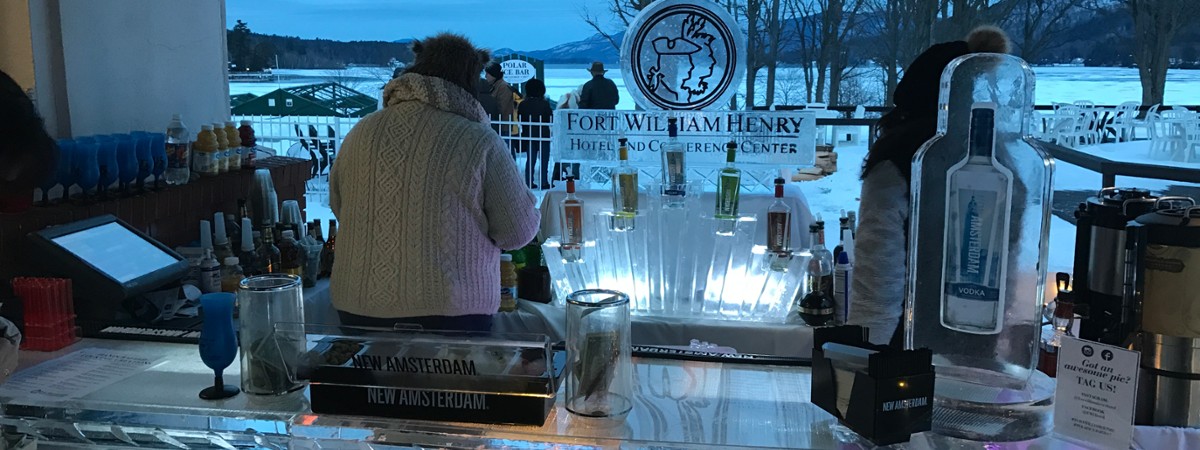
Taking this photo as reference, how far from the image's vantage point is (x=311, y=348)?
1.29m

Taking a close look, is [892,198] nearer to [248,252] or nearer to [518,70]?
[248,252]

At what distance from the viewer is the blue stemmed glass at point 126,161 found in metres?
2.91

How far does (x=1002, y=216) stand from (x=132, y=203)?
266 cm

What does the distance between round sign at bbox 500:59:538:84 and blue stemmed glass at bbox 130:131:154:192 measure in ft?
30.7

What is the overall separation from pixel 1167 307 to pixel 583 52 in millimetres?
9131

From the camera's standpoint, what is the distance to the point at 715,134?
152 inches

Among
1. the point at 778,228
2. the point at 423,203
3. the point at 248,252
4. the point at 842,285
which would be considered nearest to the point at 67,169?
the point at 248,252

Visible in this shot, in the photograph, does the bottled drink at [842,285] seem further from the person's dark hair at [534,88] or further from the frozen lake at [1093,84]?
the frozen lake at [1093,84]

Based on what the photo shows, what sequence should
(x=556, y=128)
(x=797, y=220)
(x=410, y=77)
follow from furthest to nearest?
1. (x=556, y=128)
2. (x=797, y=220)
3. (x=410, y=77)

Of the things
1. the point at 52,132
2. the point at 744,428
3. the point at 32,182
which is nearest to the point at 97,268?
the point at 52,132

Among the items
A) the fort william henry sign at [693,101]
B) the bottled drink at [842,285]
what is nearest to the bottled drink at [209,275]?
the fort william henry sign at [693,101]

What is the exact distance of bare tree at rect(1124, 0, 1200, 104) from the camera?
11.4 metres

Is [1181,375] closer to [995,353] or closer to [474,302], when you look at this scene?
[995,353]

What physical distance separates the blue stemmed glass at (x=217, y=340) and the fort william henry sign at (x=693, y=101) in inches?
104
